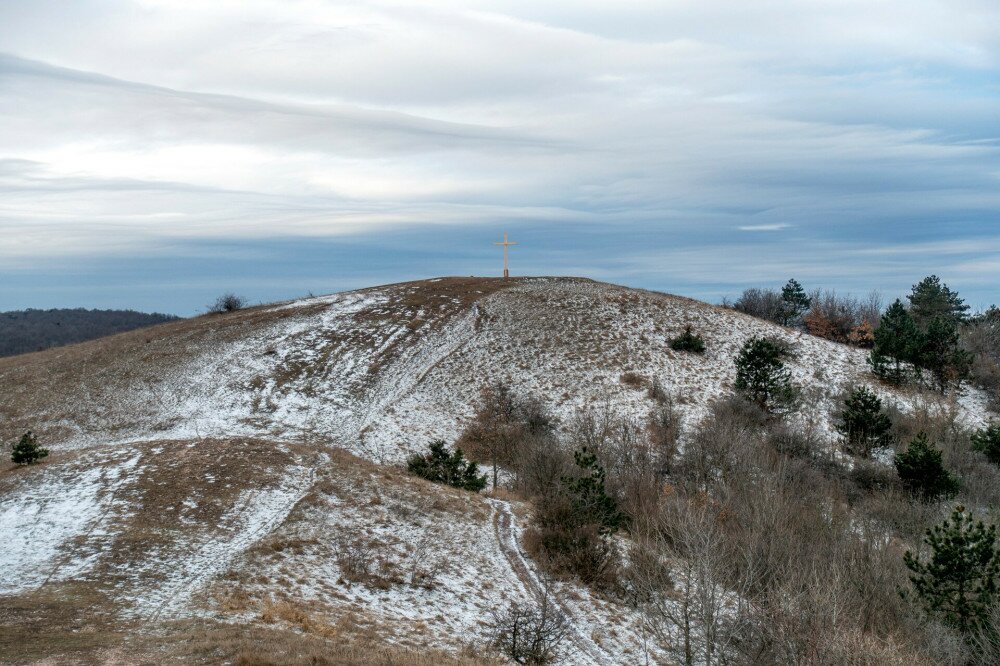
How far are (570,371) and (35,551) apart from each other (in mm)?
31312

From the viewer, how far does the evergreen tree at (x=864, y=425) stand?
123 feet

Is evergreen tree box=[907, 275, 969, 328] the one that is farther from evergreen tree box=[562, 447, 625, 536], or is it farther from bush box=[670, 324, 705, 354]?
evergreen tree box=[562, 447, 625, 536]

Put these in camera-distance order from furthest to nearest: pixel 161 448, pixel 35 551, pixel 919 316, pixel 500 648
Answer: pixel 919 316 → pixel 161 448 → pixel 35 551 → pixel 500 648

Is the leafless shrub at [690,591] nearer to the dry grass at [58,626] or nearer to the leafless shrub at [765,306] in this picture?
the dry grass at [58,626]

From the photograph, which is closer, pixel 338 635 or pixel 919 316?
pixel 338 635

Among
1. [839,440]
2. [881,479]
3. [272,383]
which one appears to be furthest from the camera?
[272,383]

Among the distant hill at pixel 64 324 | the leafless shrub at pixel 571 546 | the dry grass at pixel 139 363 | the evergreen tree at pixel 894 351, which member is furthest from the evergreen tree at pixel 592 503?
the distant hill at pixel 64 324

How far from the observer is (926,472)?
108 ft

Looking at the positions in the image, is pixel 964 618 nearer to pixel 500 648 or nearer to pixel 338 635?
pixel 500 648

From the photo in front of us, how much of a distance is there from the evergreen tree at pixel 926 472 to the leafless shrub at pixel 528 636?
25012mm

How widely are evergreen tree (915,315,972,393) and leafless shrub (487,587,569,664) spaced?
43218 mm

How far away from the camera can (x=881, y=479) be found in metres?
34.9

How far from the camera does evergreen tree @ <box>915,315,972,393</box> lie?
4734 cm

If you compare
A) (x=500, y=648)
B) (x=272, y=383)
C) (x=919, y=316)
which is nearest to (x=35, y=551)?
(x=500, y=648)
